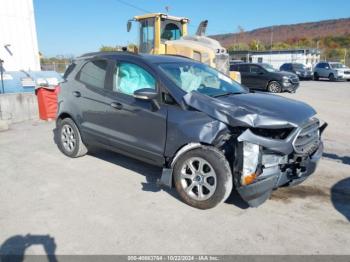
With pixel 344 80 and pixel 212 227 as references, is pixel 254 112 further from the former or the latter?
pixel 344 80

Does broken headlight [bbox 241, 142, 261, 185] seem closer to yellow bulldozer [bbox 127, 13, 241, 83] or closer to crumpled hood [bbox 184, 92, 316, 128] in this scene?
crumpled hood [bbox 184, 92, 316, 128]

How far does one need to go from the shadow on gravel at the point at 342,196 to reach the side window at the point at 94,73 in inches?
143

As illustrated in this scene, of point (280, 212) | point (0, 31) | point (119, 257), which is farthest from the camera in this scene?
point (0, 31)

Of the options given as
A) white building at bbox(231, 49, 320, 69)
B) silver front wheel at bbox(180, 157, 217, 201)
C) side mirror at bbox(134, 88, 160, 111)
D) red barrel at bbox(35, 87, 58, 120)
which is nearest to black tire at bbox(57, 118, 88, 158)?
side mirror at bbox(134, 88, 160, 111)

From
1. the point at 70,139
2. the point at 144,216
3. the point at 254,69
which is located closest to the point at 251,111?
the point at 144,216

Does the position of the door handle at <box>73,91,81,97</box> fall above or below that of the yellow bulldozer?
below

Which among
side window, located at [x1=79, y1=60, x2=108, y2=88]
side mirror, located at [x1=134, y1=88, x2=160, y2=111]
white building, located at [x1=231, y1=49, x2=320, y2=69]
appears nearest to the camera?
side mirror, located at [x1=134, y1=88, x2=160, y2=111]

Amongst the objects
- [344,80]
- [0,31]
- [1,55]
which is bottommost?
[344,80]

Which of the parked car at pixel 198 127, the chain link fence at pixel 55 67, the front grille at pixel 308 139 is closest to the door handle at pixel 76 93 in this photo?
the parked car at pixel 198 127

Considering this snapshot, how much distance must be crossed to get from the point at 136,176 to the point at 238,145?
79.8 inches

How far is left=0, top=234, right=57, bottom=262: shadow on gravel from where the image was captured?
120 inches

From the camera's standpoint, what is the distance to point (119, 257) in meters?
3.08

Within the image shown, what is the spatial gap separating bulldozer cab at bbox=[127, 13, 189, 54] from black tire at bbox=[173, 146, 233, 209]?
8132 millimetres

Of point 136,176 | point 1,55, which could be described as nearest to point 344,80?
point 1,55
